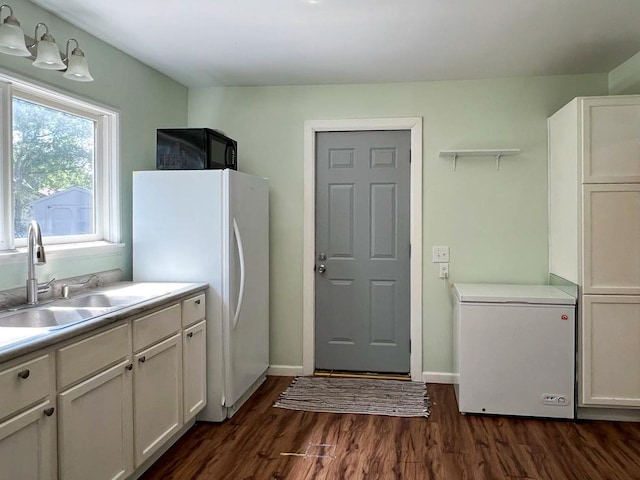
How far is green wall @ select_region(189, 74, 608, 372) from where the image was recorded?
407 centimetres

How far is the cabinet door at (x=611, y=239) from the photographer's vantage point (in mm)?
3275

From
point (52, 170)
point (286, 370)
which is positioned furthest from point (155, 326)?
point (286, 370)

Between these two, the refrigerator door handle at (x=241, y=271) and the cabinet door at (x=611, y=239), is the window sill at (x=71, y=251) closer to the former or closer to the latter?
the refrigerator door handle at (x=241, y=271)

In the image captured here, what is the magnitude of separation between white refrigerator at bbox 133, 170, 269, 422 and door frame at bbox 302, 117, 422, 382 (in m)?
0.92

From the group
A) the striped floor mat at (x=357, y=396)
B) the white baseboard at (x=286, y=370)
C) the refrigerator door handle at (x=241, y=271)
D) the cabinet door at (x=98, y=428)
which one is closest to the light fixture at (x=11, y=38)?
the cabinet door at (x=98, y=428)

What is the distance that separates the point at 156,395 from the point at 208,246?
0.98 m

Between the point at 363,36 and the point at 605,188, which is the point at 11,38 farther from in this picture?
the point at 605,188

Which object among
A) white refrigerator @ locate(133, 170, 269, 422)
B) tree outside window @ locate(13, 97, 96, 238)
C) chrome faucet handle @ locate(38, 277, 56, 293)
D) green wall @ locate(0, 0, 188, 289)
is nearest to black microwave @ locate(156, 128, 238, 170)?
white refrigerator @ locate(133, 170, 269, 422)

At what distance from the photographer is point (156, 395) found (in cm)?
270

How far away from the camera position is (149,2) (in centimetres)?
269

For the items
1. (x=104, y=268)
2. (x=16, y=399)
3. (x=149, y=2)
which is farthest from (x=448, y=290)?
(x=16, y=399)

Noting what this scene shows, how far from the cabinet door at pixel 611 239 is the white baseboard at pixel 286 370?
2.26 m

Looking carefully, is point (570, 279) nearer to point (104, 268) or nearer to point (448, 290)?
point (448, 290)

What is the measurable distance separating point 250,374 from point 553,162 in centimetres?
271
